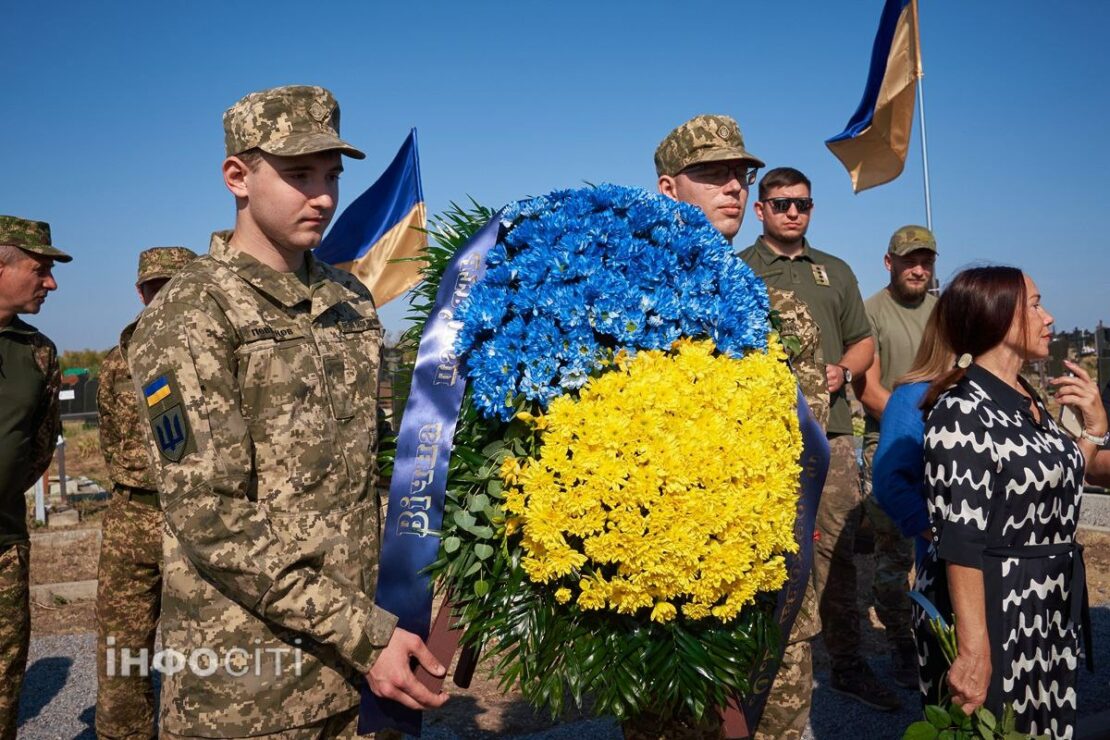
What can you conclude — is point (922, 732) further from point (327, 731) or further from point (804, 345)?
point (327, 731)

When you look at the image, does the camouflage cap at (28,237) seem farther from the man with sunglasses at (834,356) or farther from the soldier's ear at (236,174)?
the man with sunglasses at (834,356)

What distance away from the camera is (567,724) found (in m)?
4.71

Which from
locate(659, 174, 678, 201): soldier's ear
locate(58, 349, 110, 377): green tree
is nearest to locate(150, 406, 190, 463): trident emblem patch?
locate(659, 174, 678, 201): soldier's ear

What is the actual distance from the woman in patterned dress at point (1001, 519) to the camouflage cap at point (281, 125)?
82.8 inches

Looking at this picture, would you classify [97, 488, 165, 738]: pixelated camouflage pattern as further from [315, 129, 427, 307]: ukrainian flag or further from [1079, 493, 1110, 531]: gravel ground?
[1079, 493, 1110, 531]: gravel ground

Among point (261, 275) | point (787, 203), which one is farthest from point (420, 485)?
point (787, 203)

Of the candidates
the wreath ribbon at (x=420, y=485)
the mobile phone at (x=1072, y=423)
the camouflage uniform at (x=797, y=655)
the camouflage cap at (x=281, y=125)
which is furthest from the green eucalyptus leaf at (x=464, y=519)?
the mobile phone at (x=1072, y=423)

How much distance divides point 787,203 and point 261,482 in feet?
11.8

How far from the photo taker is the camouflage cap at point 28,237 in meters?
4.42

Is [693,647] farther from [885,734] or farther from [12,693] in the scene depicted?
[12,693]

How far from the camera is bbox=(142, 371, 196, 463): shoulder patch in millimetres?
2041

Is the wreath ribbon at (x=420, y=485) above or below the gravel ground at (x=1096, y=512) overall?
above

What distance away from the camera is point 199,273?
2.28 meters

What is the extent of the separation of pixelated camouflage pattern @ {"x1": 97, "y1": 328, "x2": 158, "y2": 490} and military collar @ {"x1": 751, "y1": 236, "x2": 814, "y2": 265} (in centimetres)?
358
